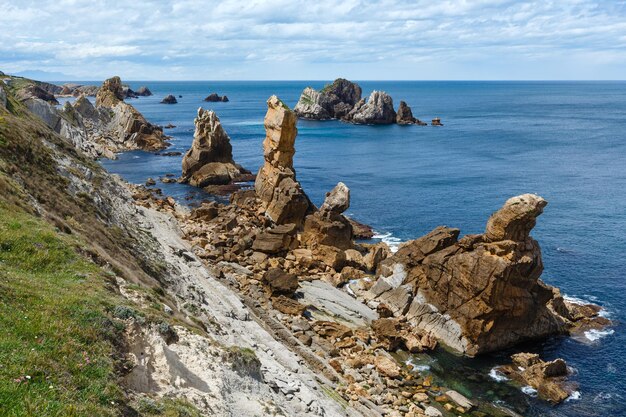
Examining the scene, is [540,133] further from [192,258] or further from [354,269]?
[192,258]

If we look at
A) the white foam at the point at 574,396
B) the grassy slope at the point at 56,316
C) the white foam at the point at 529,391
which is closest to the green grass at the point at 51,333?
the grassy slope at the point at 56,316

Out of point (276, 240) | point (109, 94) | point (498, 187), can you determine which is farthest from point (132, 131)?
point (498, 187)

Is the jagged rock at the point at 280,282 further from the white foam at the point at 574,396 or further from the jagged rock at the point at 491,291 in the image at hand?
the white foam at the point at 574,396

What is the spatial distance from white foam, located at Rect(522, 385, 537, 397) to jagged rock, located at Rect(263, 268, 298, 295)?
2090cm

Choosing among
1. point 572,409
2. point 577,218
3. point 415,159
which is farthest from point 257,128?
point 572,409

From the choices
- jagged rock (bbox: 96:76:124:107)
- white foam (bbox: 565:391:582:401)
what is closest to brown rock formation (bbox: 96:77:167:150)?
jagged rock (bbox: 96:76:124:107)

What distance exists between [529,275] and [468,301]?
5806mm

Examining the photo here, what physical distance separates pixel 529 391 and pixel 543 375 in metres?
1.92

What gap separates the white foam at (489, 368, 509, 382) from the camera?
1542 inches

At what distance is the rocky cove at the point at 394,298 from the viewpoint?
37.5 metres

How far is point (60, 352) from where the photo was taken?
16.8 m

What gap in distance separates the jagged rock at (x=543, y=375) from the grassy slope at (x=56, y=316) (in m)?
28.3

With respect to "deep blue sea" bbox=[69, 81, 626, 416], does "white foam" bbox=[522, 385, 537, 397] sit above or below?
below

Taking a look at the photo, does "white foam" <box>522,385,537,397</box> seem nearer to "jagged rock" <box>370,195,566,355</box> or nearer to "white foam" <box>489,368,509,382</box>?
"white foam" <box>489,368,509,382</box>
